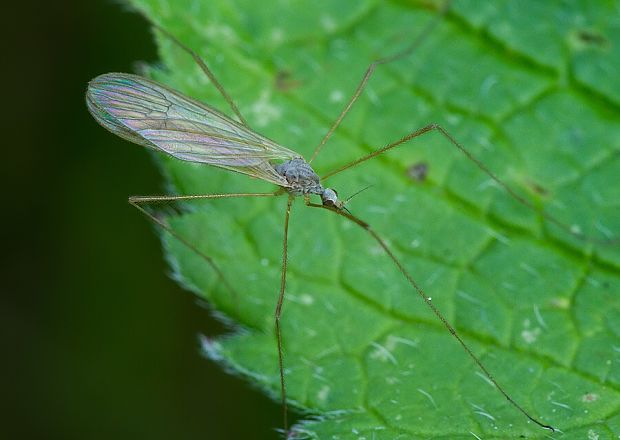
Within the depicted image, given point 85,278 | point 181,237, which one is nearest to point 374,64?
point 181,237

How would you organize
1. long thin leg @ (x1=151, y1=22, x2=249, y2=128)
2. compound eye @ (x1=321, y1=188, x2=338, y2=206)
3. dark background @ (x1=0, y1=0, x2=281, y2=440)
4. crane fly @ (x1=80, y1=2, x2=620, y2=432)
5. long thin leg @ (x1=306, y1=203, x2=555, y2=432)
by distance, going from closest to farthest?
long thin leg @ (x1=306, y1=203, x2=555, y2=432)
crane fly @ (x1=80, y1=2, x2=620, y2=432)
compound eye @ (x1=321, y1=188, x2=338, y2=206)
long thin leg @ (x1=151, y1=22, x2=249, y2=128)
dark background @ (x1=0, y1=0, x2=281, y2=440)

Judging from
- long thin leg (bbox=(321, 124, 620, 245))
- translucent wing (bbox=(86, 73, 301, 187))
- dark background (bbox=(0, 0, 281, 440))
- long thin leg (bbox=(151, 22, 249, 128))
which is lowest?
dark background (bbox=(0, 0, 281, 440))

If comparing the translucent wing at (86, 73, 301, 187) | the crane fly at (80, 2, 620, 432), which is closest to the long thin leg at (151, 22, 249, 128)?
the crane fly at (80, 2, 620, 432)

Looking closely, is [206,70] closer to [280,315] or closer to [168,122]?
[168,122]

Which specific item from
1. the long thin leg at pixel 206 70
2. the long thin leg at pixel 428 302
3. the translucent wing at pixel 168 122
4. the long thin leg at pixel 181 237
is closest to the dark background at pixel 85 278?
the long thin leg at pixel 206 70

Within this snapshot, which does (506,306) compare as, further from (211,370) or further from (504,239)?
(211,370)

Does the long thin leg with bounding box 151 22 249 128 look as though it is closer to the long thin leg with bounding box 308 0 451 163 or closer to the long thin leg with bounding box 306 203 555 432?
the long thin leg with bounding box 308 0 451 163

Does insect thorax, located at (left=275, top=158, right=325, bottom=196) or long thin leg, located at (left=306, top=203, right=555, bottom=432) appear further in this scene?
insect thorax, located at (left=275, top=158, right=325, bottom=196)
